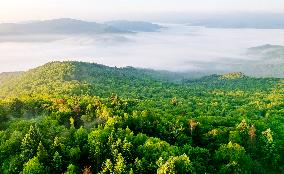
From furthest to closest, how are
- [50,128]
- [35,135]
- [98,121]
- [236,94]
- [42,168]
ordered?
1. [236,94]
2. [98,121]
3. [50,128]
4. [35,135]
5. [42,168]

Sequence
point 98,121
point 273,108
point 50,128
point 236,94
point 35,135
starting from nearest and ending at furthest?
point 35,135
point 50,128
point 98,121
point 273,108
point 236,94

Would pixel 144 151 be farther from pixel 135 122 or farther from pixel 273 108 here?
pixel 273 108

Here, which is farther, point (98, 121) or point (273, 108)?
point (273, 108)

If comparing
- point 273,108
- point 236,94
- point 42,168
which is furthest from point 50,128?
point 236,94

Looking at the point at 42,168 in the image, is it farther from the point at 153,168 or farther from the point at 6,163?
the point at 153,168

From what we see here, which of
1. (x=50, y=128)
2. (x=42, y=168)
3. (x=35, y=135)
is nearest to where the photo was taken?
(x=42, y=168)

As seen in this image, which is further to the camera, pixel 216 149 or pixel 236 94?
pixel 236 94

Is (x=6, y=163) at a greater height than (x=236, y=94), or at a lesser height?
greater

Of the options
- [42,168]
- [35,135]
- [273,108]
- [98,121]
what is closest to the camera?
[42,168]

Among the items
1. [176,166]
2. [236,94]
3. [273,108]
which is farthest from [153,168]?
[236,94]
